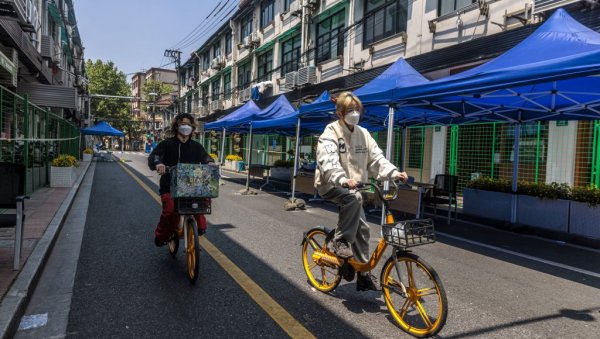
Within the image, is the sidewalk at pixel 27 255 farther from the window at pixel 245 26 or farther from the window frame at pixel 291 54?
the window at pixel 245 26

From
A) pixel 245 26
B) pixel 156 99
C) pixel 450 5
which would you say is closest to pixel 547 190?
pixel 450 5

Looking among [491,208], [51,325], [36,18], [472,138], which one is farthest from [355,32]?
[51,325]

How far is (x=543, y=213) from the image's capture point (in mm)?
8078

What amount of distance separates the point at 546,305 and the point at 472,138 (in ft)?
31.2

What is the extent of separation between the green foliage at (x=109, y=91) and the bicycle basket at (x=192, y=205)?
228 ft

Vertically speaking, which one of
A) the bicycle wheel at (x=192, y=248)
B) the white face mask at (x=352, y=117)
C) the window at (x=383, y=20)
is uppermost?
the window at (x=383, y=20)

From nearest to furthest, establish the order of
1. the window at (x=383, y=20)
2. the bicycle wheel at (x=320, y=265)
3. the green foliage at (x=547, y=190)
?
the bicycle wheel at (x=320, y=265) < the green foliage at (x=547, y=190) < the window at (x=383, y=20)

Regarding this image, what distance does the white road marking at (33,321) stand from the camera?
3.35 metres

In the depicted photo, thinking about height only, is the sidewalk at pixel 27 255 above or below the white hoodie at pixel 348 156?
below

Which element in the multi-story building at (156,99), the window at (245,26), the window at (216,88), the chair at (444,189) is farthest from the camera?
the multi-story building at (156,99)

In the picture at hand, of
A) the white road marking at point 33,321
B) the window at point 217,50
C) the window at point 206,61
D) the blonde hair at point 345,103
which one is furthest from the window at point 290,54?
the white road marking at point 33,321

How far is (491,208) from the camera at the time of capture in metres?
9.18

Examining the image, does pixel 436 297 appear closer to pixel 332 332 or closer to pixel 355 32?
pixel 332 332

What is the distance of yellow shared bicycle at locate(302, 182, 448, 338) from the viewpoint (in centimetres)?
313
